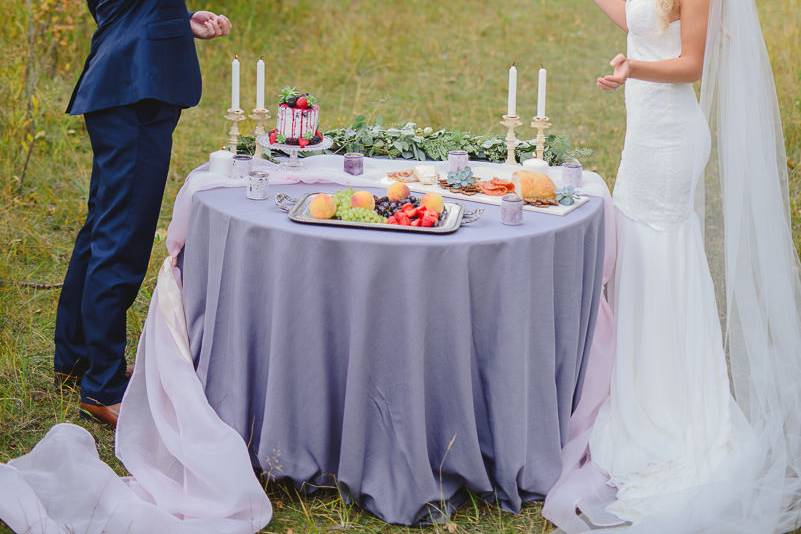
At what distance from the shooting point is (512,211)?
3434 mm

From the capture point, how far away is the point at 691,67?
361 centimetres

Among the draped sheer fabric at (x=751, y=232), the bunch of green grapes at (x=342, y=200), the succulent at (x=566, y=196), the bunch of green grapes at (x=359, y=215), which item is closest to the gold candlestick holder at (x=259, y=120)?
the bunch of green grapes at (x=342, y=200)

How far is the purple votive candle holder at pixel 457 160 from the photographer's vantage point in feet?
13.1

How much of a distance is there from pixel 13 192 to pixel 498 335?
3.80 metres

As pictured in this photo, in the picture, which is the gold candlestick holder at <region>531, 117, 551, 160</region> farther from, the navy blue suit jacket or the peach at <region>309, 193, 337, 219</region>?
the navy blue suit jacket

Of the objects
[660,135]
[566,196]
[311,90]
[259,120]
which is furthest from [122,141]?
[311,90]

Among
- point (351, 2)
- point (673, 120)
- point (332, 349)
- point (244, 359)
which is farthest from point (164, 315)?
point (351, 2)

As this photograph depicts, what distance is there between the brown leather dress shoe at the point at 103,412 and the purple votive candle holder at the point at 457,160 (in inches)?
59.1

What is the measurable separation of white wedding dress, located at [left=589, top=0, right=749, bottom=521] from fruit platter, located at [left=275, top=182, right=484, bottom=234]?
0.66m

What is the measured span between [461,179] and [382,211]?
0.49m

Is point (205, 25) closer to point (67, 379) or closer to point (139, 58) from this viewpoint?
point (139, 58)

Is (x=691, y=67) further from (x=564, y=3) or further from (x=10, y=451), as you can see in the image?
(x=564, y=3)

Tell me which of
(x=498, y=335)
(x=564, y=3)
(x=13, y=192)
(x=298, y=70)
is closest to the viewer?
(x=498, y=335)

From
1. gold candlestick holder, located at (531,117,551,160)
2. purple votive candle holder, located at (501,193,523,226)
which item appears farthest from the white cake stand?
purple votive candle holder, located at (501,193,523,226)
